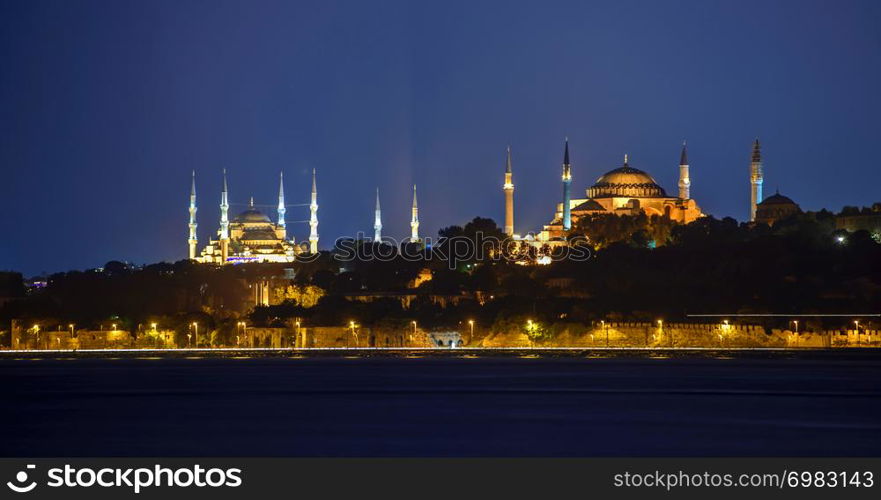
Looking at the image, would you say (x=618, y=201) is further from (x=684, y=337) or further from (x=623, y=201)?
(x=684, y=337)

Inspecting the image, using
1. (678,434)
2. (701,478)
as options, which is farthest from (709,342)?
(701,478)

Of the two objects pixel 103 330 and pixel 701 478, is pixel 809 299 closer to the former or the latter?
pixel 103 330

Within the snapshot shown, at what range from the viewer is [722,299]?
369ft

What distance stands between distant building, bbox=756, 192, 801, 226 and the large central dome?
37.7ft

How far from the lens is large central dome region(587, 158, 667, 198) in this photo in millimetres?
161000

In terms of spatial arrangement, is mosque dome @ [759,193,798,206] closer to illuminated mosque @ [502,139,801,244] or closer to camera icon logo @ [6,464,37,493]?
illuminated mosque @ [502,139,801,244]

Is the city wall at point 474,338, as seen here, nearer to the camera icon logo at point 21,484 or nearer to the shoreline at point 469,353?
the shoreline at point 469,353

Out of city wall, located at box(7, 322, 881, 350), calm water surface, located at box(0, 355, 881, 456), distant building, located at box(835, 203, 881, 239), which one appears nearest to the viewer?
calm water surface, located at box(0, 355, 881, 456)

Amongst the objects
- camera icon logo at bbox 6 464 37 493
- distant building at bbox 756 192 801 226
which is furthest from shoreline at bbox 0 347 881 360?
camera icon logo at bbox 6 464 37 493

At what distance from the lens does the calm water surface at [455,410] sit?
176 feet

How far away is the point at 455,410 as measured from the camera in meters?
65.9

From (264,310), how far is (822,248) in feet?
124

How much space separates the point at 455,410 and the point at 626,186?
9792 cm

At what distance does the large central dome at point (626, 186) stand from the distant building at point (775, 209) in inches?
452
